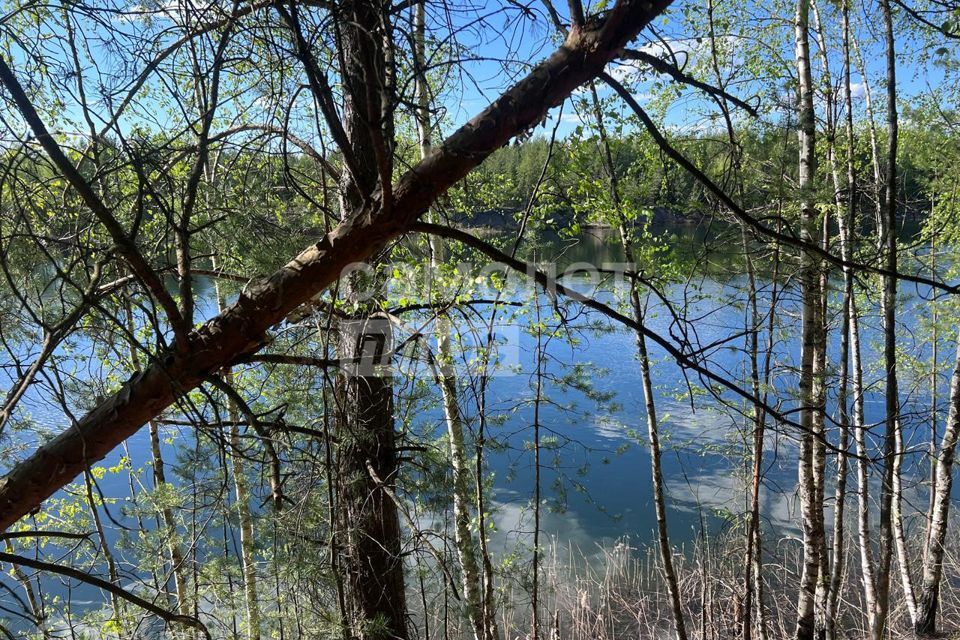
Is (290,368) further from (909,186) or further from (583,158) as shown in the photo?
(909,186)

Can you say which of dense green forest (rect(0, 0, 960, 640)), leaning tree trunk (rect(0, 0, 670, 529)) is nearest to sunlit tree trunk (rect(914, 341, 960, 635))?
dense green forest (rect(0, 0, 960, 640))

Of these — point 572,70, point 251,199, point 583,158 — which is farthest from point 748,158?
point 251,199

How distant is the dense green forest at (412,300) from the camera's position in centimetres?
129

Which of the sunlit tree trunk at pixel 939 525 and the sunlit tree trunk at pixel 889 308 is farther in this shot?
the sunlit tree trunk at pixel 939 525

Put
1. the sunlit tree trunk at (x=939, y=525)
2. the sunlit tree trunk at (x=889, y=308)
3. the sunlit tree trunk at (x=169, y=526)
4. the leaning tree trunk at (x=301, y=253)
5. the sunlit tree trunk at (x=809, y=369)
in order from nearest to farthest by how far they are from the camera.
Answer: the leaning tree trunk at (x=301, y=253), the sunlit tree trunk at (x=889, y=308), the sunlit tree trunk at (x=169, y=526), the sunlit tree trunk at (x=809, y=369), the sunlit tree trunk at (x=939, y=525)

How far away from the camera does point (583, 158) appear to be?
326 cm

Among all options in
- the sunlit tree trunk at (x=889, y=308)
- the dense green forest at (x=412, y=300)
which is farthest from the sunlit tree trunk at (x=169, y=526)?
the sunlit tree trunk at (x=889, y=308)

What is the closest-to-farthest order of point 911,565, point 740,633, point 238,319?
point 238,319 < point 740,633 < point 911,565

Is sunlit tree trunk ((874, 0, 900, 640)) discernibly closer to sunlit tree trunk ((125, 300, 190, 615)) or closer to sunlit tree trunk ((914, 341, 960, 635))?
sunlit tree trunk ((914, 341, 960, 635))

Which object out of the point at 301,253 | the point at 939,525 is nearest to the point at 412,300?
the point at 301,253

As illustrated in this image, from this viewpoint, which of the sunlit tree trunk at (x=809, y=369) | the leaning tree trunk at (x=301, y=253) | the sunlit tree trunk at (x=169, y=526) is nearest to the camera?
the leaning tree trunk at (x=301, y=253)

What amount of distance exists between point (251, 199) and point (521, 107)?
1.37 m

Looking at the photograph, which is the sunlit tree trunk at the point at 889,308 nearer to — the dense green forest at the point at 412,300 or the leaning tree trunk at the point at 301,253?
the dense green forest at the point at 412,300

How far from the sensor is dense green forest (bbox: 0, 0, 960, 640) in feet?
4.23
